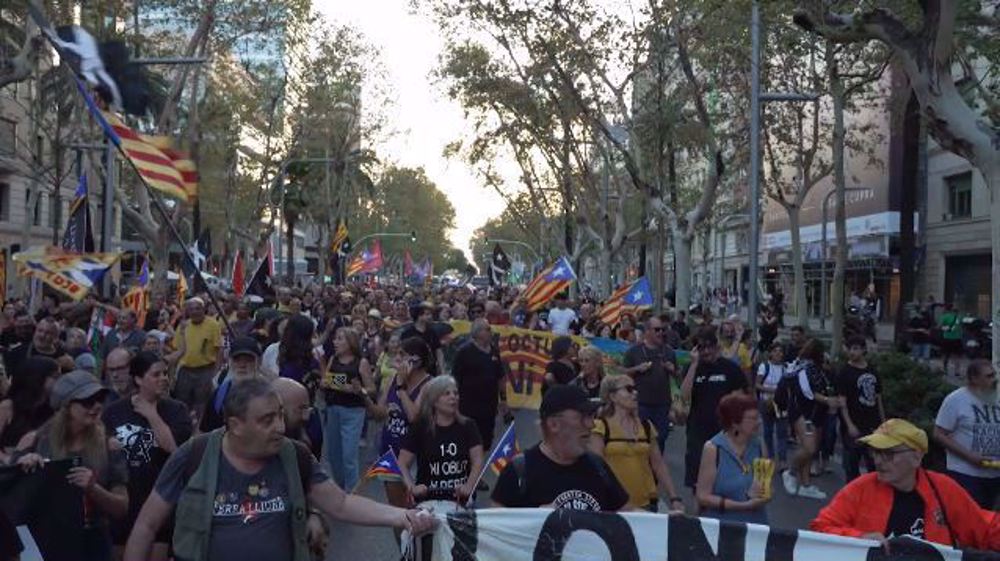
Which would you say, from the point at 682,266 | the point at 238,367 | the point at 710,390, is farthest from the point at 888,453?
the point at 682,266

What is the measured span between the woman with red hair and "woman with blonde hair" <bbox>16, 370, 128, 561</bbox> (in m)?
2.86

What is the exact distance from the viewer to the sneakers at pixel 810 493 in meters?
11.5

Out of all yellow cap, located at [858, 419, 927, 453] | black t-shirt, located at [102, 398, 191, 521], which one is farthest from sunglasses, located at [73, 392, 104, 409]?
yellow cap, located at [858, 419, 927, 453]

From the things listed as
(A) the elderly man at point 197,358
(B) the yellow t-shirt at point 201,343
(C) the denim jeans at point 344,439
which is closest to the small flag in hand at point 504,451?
(C) the denim jeans at point 344,439

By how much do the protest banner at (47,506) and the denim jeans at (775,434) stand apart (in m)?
8.69

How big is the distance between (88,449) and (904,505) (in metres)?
3.49

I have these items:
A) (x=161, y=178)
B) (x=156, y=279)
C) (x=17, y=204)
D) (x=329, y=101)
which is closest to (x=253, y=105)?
(x=329, y=101)

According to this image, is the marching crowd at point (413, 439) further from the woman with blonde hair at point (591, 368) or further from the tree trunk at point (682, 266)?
the tree trunk at point (682, 266)

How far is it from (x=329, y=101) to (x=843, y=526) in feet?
117

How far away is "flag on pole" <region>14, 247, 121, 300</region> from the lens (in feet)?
51.1

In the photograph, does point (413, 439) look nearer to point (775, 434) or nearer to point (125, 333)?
point (125, 333)

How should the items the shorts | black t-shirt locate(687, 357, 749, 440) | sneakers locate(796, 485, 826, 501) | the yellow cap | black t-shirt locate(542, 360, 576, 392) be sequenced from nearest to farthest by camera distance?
the yellow cap, black t-shirt locate(687, 357, 749, 440), black t-shirt locate(542, 360, 576, 392), sneakers locate(796, 485, 826, 501), the shorts

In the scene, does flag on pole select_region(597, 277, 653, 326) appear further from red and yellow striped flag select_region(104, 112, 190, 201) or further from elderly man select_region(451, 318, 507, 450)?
elderly man select_region(451, 318, 507, 450)

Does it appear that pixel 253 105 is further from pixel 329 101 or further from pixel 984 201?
pixel 984 201
